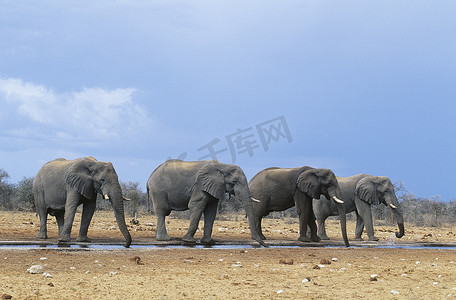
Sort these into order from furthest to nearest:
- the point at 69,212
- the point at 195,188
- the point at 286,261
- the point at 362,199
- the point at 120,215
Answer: the point at 362,199, the point at 195,188, the point at 69,212, the point at 120,215, the point at 286,261

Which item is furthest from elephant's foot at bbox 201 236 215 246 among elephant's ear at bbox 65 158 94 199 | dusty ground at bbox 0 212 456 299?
elephant's ear at bbox 65 158 94 199

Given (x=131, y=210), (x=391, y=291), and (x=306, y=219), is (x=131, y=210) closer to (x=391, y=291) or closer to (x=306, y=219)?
(x=306, y=219)

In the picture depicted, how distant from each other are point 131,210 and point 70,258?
30.8 metres

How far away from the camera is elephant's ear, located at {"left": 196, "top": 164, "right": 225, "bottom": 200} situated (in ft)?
72.4

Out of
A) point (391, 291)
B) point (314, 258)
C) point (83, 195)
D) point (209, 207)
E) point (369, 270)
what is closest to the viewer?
point (391, 291)

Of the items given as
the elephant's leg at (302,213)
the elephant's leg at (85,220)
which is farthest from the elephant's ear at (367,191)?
the elephant's leg at (85,220)

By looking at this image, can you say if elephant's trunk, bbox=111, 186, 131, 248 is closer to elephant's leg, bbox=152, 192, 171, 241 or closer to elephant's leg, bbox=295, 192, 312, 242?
elephant's leg, bbox=152, 192, 171, 241

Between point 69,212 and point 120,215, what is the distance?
254 cm

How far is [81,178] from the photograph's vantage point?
2114 cm

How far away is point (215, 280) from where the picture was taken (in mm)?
12016

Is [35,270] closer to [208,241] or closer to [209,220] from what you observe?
[208,241]

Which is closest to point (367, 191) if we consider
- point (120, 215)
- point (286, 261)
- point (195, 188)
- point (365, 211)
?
point (365, 211)

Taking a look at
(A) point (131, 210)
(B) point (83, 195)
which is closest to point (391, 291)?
(B) point (83, 195)

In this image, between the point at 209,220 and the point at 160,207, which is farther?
the point at 160,207
